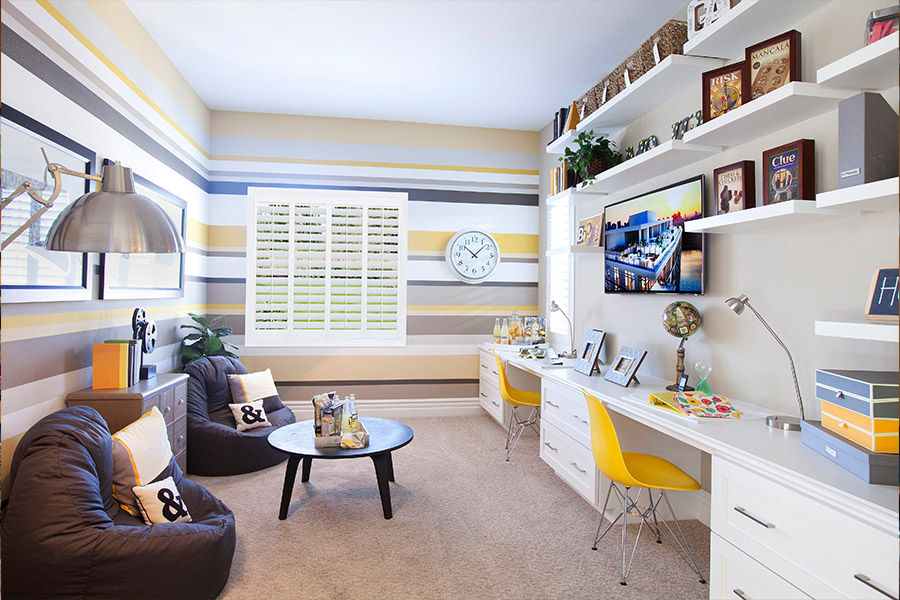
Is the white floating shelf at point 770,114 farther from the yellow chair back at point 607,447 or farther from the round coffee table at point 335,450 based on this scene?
the round coffee table at point 335,450

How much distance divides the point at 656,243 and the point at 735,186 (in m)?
0.66

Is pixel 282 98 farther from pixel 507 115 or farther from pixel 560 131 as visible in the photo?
pixel 560 131

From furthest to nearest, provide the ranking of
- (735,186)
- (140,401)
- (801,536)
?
(140,401), (735,186), (801,536)

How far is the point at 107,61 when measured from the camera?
3029 millimetres

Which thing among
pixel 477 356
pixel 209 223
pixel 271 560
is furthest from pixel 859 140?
pixel 209 223

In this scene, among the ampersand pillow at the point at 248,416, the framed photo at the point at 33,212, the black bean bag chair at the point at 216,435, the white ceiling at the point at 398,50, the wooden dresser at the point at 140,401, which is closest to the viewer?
the framed photo at the point at 33,212

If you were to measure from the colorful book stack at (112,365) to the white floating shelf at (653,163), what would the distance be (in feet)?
9.83

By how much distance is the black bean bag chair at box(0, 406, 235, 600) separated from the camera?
1900mm

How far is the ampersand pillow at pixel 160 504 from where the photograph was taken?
2328 millimetres

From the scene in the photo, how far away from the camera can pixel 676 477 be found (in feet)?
8.02

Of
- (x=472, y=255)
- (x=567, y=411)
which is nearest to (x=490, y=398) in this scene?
(x=472, y=255)

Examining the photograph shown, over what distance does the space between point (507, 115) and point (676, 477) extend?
374 cm

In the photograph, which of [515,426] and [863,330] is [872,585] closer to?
[863,330]

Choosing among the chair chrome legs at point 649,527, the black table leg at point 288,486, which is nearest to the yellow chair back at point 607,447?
the chair chrome legs at point 649,527
